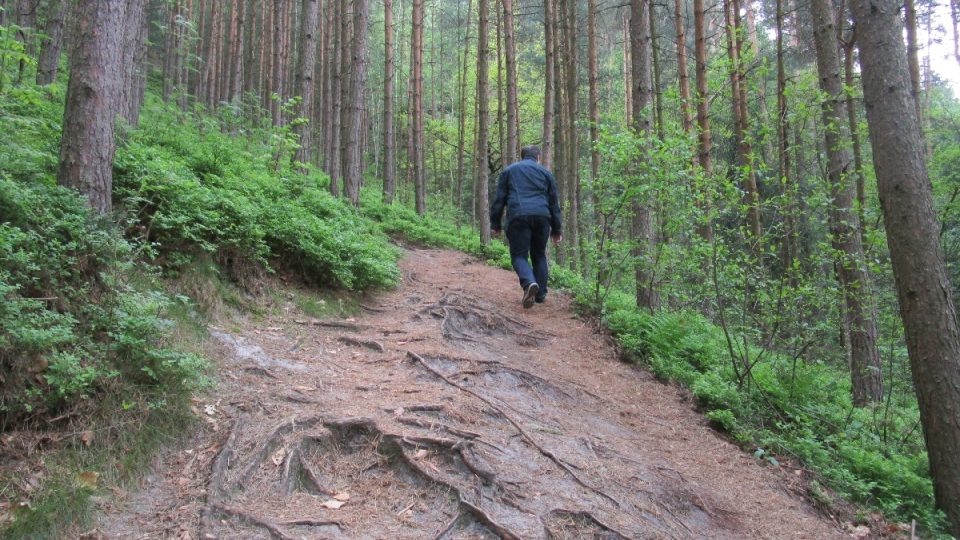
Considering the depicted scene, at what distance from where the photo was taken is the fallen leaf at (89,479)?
2648 mm

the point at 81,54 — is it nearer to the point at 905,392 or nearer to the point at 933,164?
the point at 933,164

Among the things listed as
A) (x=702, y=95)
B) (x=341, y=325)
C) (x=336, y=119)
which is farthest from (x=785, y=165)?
(x=336, y=119)

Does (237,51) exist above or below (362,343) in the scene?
above

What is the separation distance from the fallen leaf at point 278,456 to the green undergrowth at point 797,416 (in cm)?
413

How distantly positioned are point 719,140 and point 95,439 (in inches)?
714

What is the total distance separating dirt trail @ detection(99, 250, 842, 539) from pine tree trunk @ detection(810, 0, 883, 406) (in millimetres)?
2811

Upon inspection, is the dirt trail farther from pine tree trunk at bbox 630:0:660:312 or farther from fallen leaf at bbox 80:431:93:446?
pine tree trunk at bbox 630:0:660:312

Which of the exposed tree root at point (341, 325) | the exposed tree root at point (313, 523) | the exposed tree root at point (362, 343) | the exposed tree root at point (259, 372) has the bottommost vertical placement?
the exposed tree root at point (313, 523)

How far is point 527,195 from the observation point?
7.48 meters

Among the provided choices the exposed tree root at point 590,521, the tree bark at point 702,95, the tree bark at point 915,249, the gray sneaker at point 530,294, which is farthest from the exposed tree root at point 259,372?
the tree bark at point 702,95

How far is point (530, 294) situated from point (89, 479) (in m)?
5.76

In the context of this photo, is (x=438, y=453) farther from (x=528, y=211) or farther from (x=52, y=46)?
(x=52, y=46)

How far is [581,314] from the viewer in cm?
787

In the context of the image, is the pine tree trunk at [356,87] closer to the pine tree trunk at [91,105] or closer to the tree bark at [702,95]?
the tree bark at [702,95]
